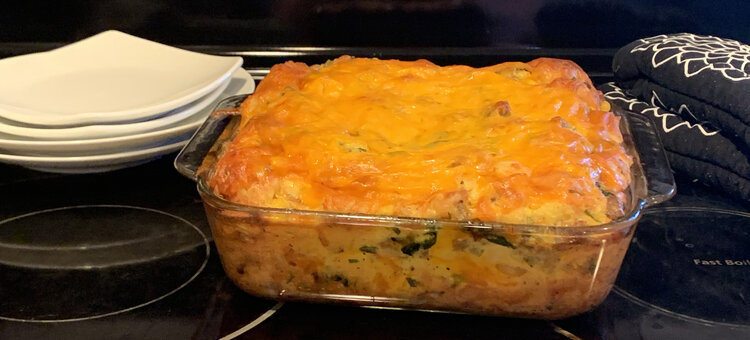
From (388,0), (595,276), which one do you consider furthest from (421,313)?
(388,0)

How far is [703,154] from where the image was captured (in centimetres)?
98

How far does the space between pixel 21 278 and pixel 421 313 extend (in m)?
0.52

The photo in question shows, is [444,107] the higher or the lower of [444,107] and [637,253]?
the higher

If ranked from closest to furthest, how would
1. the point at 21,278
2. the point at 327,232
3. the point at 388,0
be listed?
the point at 327,232 → the point at 21,278 → the point at 388,0

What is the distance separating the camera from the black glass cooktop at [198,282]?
73 centimetres

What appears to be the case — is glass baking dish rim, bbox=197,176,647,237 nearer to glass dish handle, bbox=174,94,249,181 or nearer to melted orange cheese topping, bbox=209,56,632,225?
melted orange cheese topping, bbox=209,56,632,225

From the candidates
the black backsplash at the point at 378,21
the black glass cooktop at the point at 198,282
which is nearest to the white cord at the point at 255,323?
the black glass cooktop at the point at 198,282

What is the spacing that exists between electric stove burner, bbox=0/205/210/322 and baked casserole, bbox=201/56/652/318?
140mm

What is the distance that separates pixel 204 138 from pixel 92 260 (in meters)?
0.23

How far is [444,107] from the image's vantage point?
0.88 meters

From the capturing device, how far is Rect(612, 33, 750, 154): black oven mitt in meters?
0.94

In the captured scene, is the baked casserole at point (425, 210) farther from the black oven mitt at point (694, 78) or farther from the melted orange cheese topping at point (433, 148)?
the black oven mitt at point (694, 78)

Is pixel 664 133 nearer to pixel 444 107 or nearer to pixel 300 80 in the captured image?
pixel 444 107

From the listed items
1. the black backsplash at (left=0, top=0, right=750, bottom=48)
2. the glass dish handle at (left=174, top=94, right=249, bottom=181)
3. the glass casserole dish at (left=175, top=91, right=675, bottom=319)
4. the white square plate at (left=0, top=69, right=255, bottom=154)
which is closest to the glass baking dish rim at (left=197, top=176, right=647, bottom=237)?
the glass casserole dish at (left=175, top=91, right=675, bottom=319)
